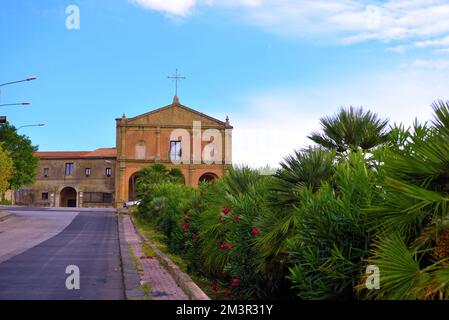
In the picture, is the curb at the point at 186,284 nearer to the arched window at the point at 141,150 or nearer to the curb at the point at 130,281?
the curb at the point at 130,281

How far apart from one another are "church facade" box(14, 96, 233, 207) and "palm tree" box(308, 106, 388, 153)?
56620 millimetres

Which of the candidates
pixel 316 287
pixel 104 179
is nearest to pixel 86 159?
pixel 104 179

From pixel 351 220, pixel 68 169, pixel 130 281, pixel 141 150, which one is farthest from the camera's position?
pixel 68 169

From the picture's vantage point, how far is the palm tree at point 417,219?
12.2ft

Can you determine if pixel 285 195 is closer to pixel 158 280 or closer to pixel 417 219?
pixel 417 219

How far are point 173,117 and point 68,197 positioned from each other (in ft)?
61.7

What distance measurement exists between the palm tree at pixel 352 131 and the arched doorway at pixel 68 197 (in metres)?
67.5

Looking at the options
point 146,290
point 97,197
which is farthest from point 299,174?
point 97,197

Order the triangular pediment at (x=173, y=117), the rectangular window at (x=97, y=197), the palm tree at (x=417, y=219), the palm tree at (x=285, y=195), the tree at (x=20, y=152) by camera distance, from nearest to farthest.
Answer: the palm tree at (x=417, y=219) → the palm tree at (x=285, y=195) → the tree at (x=20, y=152) → the triangular pediment at (x=173, y=117) → the rectangular window at (x=97, y=197)

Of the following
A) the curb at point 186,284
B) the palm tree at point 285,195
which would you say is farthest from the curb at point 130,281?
the palm tree at point 285,195

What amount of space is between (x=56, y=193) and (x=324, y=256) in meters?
69.6

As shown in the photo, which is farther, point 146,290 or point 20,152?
point 20,152

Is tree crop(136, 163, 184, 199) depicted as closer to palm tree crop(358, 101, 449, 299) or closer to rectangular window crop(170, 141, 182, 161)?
palm tree crop(358, 101, 449, 299)

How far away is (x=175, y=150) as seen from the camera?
2630 inches
